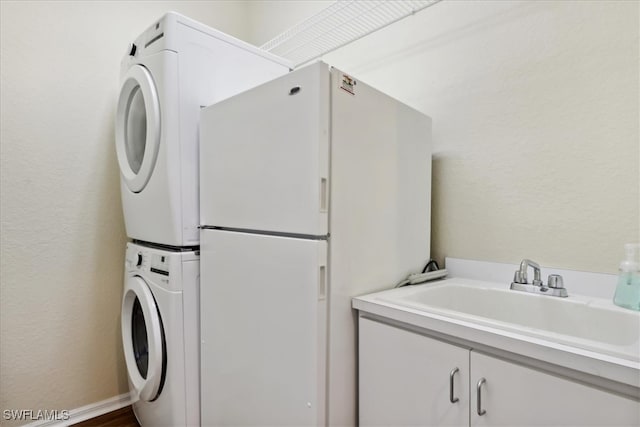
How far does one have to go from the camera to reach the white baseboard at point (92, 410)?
1807 mm

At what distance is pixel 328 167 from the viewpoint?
40.6 inches

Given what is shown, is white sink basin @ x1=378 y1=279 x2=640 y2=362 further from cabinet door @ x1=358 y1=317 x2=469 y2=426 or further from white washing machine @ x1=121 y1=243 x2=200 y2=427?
white washing machine @ x1=121 y1=243 x2=200 y2=427

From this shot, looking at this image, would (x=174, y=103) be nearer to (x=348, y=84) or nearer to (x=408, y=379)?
(x=348, y=84)

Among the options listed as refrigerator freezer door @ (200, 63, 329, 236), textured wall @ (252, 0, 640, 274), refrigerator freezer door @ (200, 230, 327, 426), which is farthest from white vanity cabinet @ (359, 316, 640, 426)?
textured wall @ (252, 0, 640, 274)

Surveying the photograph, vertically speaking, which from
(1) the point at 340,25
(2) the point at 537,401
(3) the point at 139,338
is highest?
(1) the point at 340,25

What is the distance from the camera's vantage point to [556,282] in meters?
1.19

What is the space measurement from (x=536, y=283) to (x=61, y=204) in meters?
2.34

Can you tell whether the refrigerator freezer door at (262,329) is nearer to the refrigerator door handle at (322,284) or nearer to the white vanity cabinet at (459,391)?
the refrigerator door handle at (322,284)

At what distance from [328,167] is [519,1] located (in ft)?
3.78

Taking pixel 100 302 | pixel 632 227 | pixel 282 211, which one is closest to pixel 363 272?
pixel 282 211

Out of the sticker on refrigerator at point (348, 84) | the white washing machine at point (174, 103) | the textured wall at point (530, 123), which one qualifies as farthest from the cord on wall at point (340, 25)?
the sticker on refrigerator at point (348, 84)

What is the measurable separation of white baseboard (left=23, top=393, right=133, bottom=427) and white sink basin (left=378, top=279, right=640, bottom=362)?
73.0 inches

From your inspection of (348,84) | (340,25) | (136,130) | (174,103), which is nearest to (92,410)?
(136,130)

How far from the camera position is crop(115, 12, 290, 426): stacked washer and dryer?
1.42 metres
